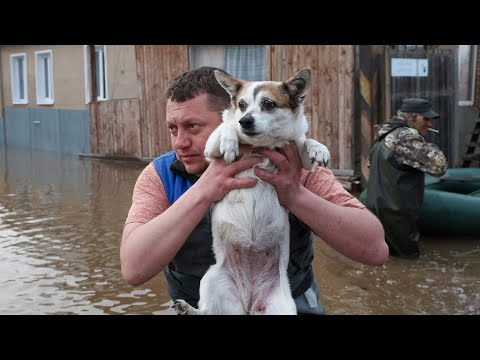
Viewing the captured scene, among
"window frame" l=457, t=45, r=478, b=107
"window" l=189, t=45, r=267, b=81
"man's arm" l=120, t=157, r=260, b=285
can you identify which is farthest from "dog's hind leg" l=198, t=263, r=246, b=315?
"window frame" l=457, t=45, r=478, b=107

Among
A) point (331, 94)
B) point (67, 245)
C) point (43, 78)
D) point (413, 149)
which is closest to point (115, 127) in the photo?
point (43, 78)

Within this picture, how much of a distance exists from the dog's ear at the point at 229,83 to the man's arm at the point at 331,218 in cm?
50

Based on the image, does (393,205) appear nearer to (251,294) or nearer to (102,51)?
(251,294)

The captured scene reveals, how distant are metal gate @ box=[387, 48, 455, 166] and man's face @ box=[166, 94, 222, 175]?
22.6 feet

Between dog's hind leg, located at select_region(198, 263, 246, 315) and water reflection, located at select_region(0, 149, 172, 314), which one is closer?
dog's hind leg, located at select_region(198, 263, 246, 315)

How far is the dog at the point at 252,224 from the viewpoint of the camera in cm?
267

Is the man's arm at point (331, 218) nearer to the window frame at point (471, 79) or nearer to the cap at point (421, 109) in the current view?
the cap at point (421, 109)

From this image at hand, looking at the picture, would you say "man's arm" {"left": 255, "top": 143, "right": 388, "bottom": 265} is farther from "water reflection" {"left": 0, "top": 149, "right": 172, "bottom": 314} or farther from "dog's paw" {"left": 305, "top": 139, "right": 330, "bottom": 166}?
"water reflection" {"left": 0, "top": 149, "right": 172, "bottom": 314}

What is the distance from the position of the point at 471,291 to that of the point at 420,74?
4899 mm

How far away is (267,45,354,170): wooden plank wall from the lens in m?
9.29

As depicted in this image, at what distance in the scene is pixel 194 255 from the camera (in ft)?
9.21

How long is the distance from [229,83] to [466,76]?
10.1m

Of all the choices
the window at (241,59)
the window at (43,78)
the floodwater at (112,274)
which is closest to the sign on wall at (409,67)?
the window at (241,59)

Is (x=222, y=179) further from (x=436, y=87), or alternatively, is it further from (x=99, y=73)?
(x=99, y=73)
